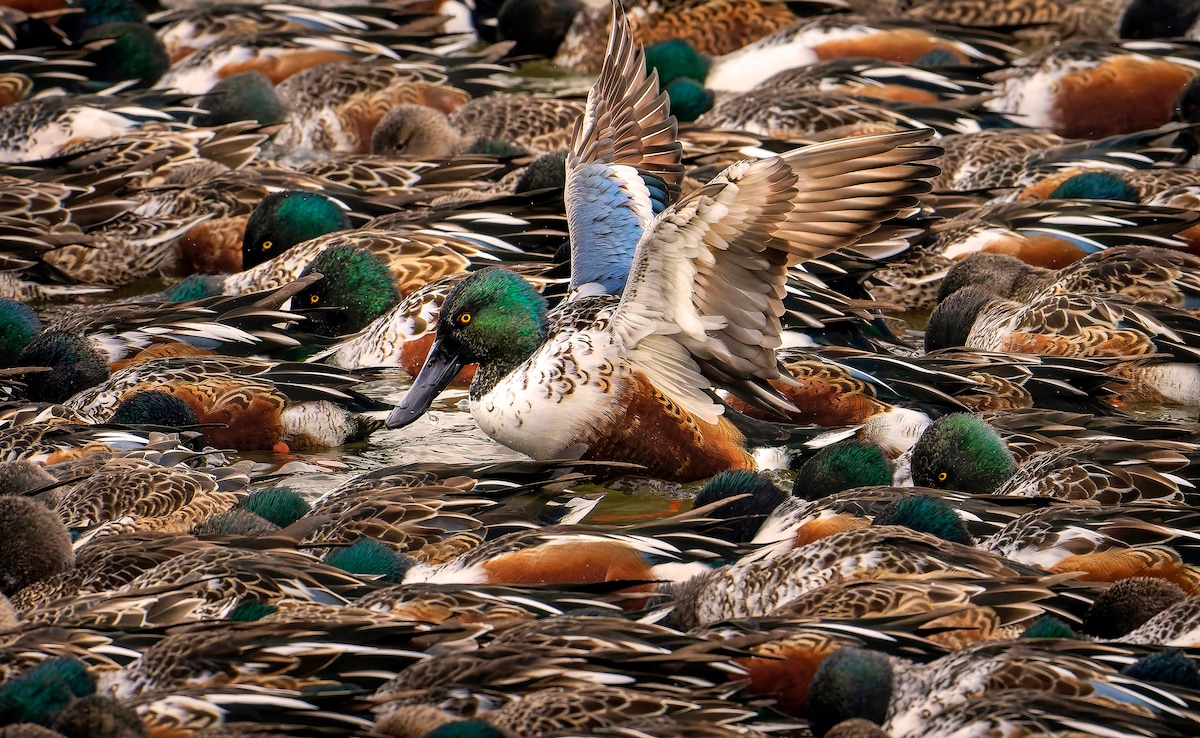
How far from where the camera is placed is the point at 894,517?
19.8 feet

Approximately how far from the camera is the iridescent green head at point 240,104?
12.1m

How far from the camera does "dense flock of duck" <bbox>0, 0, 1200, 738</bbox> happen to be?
4.93 metres

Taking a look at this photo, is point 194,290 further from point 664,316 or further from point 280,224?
point 664,316

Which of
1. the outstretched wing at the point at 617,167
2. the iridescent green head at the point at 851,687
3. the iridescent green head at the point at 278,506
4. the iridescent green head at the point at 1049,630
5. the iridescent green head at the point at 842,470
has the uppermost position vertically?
the outstretched wing at the point at 617,167

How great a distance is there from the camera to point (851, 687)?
4.81 meters

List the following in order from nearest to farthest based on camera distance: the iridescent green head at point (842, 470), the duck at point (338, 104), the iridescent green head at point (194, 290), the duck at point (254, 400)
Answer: the iridescent green head at point (842, 470), the duck at point (254, 400), the iridescent green head at point (194, 290), the duck at point (338, 104)

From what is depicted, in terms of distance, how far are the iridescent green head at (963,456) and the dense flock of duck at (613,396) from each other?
0.01 meters

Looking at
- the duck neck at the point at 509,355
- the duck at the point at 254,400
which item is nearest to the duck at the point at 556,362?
the duck neck at the point at 509,355

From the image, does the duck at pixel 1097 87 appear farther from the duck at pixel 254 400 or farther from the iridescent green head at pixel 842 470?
the duck at pixel 254 400

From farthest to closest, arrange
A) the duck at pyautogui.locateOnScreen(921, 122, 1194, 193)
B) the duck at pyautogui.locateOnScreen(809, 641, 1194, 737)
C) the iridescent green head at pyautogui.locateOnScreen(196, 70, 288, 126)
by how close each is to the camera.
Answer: the iridescent green head at pyautogui.locateOnScreen(196, 70, 288, 126), the duck at pyautogui.locateOnScreen(921, 122, 1194, 193), the duck at pyautogui.locateOnScreen(809, 641, 1194, 737)

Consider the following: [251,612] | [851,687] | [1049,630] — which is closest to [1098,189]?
[1049,630]

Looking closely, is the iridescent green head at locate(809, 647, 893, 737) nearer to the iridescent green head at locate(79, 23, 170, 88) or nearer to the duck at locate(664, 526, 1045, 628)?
the duck at locate(664, 526, 1045, 628)

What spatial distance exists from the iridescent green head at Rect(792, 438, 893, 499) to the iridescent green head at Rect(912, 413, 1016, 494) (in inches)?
6.6

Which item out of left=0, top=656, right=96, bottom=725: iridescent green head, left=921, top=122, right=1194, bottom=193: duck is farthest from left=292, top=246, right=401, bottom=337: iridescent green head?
left=0, top=656, right=96, bottom=725: iridescent green head
